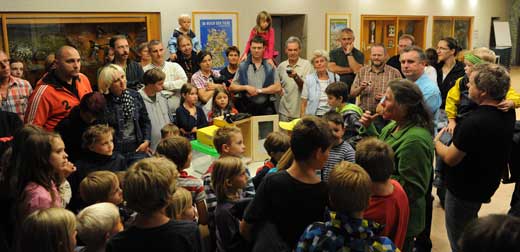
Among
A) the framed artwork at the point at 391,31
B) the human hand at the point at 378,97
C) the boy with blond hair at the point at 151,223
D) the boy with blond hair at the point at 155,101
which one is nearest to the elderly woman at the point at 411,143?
the boy with blond hair at the point at 151,223

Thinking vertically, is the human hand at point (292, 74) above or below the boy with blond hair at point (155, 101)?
above

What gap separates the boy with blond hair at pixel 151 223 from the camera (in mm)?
1783

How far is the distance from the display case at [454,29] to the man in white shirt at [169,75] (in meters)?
10.0

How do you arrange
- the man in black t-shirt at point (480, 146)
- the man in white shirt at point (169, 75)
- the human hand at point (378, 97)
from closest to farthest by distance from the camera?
the man in black t-shirt at point (480, 146) < the human hand at point (378, 97) < the man in white shirt at point (169, 75)

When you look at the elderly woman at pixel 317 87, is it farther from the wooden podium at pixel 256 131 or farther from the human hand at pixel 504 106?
the human hand at pixel 504 106

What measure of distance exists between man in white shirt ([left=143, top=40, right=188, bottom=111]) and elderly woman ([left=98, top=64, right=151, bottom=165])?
1.03m

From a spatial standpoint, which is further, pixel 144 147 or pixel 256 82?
pixel 256 82

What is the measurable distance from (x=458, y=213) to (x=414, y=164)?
67 cm

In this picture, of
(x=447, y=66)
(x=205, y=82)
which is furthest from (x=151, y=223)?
(x=447, y=66)

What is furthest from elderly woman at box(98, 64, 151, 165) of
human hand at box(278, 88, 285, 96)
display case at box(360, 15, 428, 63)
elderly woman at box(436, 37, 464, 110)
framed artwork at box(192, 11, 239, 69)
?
display case at box(360, 15, 428, 63)

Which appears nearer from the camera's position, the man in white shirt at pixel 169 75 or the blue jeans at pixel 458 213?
the blue jeans at pixel 458 213

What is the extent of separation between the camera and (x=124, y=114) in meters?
3.84

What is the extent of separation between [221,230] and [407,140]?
1.12 metres

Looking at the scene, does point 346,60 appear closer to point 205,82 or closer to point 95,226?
point 205,82
